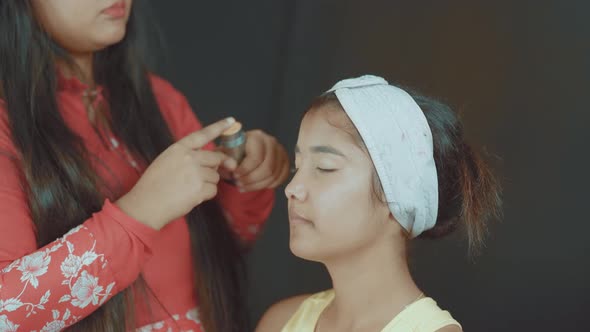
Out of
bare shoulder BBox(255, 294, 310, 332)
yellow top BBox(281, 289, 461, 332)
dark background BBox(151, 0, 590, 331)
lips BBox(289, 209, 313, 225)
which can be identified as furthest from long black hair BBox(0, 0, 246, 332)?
dark background BBox(151, 0, 590, 331)

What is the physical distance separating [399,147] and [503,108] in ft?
1.80

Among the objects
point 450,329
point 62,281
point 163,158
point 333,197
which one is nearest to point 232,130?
point 163,158

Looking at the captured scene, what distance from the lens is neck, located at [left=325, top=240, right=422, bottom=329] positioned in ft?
4.24

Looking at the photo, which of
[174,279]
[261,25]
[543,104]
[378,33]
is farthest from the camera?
[261,25]

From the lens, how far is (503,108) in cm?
169

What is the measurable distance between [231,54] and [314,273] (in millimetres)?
753

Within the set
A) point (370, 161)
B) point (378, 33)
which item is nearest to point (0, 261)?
point (370, 161)

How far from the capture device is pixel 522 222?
1.68 m

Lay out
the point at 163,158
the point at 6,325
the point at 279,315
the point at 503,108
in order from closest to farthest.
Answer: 1. the point at 6,325
2. the point at 163,158
3. the point at 279,315
4. the point at 503,108

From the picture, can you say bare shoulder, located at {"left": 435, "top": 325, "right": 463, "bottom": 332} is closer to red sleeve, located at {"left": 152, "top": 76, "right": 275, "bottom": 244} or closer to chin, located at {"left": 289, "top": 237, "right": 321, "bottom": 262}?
chin, located at {"left": 289, "top": 237, "right": 321, "bottom": 262}

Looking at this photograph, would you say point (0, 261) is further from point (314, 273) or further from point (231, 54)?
point (231, 54)

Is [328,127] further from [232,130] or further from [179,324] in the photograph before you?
[179,324]

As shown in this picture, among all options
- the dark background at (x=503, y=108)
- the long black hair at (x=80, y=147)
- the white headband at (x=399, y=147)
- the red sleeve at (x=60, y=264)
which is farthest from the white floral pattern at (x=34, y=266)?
the dark background at (x=503, y=108)

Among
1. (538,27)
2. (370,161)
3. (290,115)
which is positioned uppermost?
(538,27)
